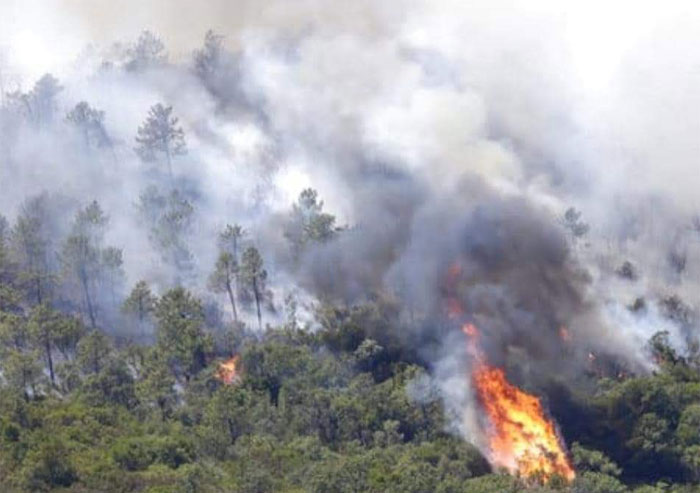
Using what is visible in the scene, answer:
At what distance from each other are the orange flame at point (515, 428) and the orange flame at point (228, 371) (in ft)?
82.3

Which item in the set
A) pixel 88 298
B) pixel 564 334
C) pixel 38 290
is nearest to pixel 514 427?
pixel 564 334

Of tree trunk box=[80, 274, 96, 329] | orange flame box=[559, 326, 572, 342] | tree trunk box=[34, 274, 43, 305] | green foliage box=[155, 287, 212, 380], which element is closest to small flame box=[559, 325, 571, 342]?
orange flame box=[559, 326, 572, 342]

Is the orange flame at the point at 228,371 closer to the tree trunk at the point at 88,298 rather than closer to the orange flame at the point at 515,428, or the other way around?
the tree trunk at the point at 88,298

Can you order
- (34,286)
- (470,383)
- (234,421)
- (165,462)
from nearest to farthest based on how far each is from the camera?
(165,462) → (234,421) → (470,383) → (34,286)

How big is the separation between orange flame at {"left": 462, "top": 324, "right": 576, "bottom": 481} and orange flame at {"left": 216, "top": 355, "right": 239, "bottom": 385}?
→ 25070mm

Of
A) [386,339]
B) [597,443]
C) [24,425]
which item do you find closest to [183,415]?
[24,425]

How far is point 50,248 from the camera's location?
195m

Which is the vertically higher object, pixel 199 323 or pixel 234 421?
pixel 199 323

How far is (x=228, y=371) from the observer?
178000 mm

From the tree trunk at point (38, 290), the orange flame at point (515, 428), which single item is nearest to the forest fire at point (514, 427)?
the orange flame at point (515, 428)

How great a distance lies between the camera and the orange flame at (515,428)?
549 feet

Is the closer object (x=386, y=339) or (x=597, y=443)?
(x=597, y=443)

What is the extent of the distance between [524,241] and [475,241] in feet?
19.0

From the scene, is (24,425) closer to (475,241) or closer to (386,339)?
(386,339)
